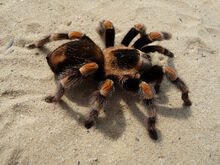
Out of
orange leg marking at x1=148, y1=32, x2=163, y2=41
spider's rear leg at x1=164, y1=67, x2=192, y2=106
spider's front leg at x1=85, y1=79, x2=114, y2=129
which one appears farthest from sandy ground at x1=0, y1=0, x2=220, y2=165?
orange leg marking at x1=148, y1=32, x2=163, y2=41

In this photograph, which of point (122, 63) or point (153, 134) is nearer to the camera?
point (153, 134)

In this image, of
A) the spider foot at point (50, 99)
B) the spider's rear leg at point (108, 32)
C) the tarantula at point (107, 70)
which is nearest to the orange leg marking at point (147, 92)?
the tarantula at point (107, 70)

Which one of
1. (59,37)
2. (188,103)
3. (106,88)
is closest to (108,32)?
(59,37)

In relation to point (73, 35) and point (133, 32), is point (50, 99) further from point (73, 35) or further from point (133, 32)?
point (133, 32)

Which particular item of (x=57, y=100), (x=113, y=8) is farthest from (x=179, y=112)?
(x=113, y=8)

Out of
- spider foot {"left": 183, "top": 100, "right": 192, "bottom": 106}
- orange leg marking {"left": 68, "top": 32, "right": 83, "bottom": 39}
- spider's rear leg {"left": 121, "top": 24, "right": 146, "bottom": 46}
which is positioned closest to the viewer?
orange leg marking {"left": 68, "top": 32, "right": 83, "bottom": 39}

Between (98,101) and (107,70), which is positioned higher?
(107,70)

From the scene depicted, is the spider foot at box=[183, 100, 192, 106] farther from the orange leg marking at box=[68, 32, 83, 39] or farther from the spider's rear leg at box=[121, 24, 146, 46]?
the orange leg marking at box=[68, 32, 83, 39]

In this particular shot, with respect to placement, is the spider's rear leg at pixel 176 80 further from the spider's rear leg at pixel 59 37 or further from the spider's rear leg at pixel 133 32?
the spider's rear leg at pixel 59 37
